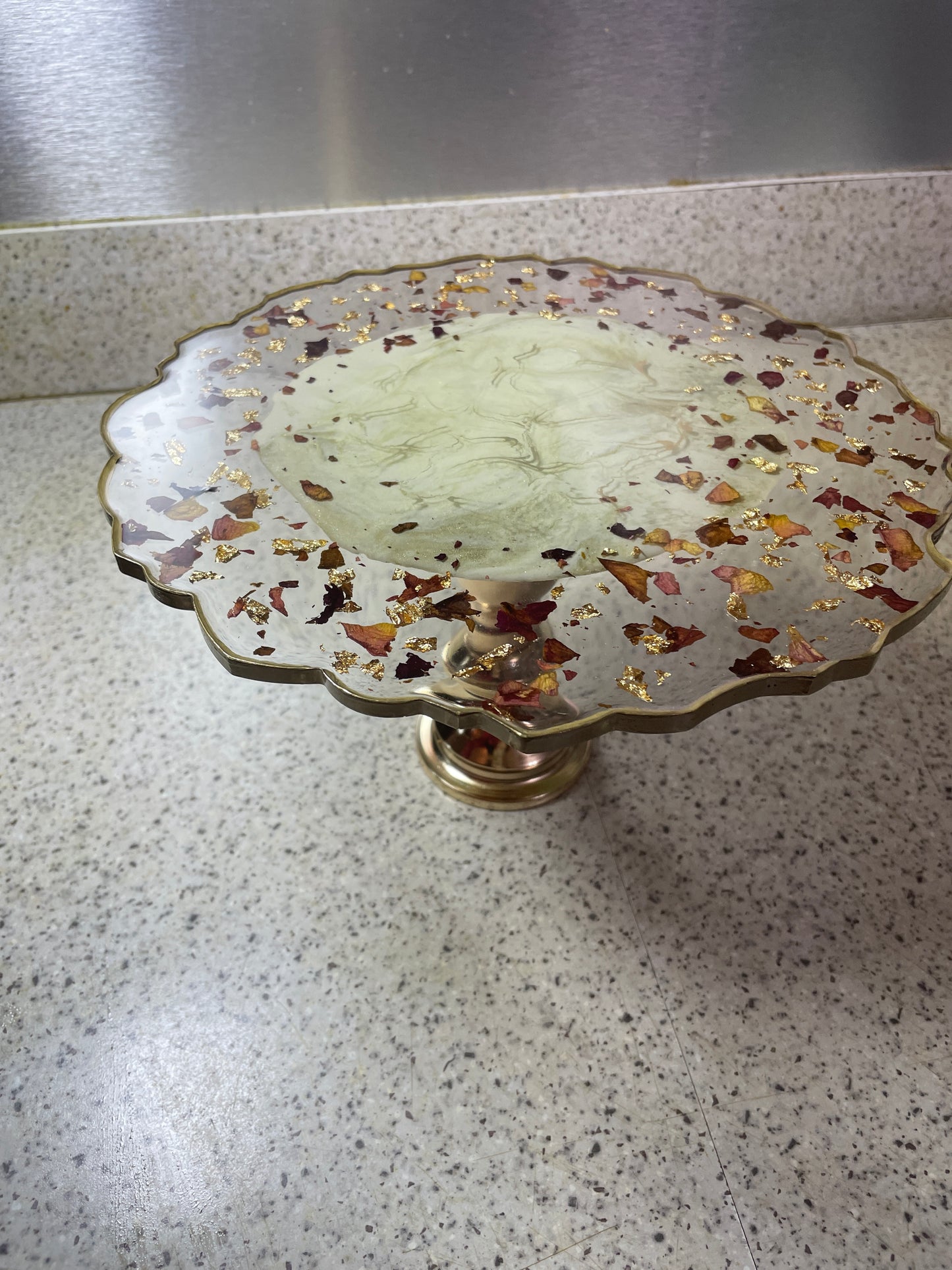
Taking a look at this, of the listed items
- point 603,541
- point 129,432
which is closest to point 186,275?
point 129,432

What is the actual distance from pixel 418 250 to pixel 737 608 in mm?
1678

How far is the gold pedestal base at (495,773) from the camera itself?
143cm

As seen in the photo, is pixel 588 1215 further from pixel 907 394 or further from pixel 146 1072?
pixel 907 394

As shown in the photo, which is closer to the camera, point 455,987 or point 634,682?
point 634,682

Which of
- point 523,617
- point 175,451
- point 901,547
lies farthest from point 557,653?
point 175,451

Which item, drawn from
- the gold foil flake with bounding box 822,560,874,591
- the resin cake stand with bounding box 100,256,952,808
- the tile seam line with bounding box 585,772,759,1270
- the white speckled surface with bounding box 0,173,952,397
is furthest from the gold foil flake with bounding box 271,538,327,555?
the white speckled surface with bounding box 0,173,952,397

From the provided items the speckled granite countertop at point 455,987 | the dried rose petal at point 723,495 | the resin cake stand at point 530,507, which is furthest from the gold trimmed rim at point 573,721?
the speckled granite countertop at point 455,987

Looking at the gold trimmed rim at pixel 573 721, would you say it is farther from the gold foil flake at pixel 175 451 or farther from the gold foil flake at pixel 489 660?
the gold foil flake at pixel 175 451

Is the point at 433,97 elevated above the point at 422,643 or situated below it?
above

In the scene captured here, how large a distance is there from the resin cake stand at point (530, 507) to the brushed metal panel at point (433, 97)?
2.98ft

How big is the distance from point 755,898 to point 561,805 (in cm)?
30

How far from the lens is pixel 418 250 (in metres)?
2.27

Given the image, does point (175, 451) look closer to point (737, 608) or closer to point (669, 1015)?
point (737, 608)

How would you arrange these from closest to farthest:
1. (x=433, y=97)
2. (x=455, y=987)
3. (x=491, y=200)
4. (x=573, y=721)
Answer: (x=573, y=721), (x=455, y=987), (x=433, y=97), (x=491, y=200)
